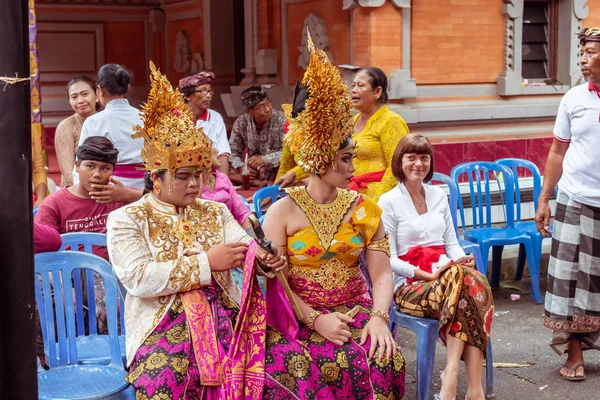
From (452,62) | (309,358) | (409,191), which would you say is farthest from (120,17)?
(309,358)

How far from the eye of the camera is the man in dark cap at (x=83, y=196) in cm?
441

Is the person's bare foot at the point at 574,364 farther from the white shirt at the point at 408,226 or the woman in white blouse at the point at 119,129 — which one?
the woman in white blouse at the point at 119,129

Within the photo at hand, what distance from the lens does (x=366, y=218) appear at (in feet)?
12.9

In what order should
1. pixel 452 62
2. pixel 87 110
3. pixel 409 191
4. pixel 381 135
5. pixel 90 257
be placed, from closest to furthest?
pixel 90 257, pixel 409 191, pixel 381 135, pixel 87 110, pixel 452 62

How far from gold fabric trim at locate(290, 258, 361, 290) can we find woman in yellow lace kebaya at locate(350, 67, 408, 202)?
1.55 meters

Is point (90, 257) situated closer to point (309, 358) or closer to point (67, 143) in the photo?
point (309, 358)

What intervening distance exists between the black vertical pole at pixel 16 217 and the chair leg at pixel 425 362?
218 centimetres

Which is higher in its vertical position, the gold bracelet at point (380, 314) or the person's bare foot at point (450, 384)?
the gold bracelet at point (380, 314)

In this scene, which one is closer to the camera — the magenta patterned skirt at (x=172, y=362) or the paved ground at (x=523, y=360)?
the magenta patterned skirt at (x=172, y=362)

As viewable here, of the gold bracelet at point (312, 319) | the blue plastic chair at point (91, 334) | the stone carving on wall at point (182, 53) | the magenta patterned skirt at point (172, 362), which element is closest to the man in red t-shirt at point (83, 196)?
the blue plastic chair at point (91, 334)

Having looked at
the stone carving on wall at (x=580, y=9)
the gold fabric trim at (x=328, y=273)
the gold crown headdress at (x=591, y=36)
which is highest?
the stone carving on wall at (x=580, y=9)

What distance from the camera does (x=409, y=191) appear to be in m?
4.62

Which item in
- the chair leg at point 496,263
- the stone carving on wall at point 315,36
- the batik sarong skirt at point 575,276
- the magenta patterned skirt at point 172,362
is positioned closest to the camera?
the magenta patterned skirt at point 172,362

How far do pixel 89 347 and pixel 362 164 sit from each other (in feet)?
7.52
